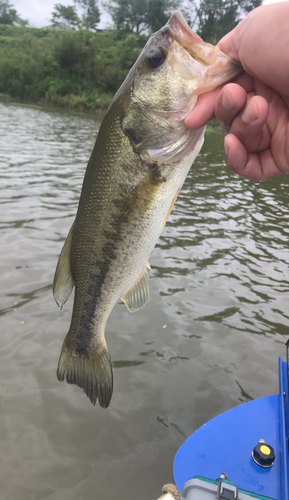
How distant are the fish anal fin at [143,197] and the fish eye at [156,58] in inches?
19.4

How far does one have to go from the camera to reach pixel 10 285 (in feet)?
15.5

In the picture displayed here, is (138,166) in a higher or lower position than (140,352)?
Answer: higher

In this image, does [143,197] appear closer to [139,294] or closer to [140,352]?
[139,294]

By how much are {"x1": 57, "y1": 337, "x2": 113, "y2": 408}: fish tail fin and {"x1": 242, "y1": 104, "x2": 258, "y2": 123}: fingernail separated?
1555mm

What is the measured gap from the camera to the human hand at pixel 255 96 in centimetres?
142

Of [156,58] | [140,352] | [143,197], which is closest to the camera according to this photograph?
[156,58]

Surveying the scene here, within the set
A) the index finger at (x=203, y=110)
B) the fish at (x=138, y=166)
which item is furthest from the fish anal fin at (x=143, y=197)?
the index finger at (x=203, y=110)

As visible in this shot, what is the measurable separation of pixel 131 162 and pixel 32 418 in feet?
8.84

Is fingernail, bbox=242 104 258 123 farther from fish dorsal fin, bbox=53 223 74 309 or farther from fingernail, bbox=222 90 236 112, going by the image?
fish dorsal fin, bbox=53 223 74 309

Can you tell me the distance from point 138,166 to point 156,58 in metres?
0.51

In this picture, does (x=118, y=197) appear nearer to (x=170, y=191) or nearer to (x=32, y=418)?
(x=170, y=191)

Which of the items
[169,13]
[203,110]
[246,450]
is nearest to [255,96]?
[203,110]

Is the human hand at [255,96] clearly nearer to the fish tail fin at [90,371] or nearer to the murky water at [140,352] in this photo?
the fish tail fin at [90,371]

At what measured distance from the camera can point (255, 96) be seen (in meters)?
1.47
